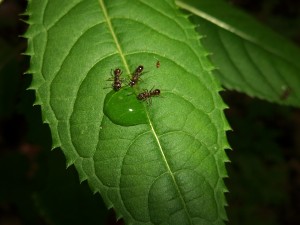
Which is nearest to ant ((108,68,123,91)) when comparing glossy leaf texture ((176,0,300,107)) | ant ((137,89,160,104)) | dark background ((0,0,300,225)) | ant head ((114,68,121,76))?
ant head ((114,68,121,76))

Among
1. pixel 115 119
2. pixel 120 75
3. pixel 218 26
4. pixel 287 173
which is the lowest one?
pixel 287 173

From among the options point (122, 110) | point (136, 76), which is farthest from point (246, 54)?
point (122, 110)

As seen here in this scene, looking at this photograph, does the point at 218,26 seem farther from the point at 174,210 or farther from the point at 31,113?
the point at 31,113

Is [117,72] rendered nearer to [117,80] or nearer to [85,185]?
[117,80]

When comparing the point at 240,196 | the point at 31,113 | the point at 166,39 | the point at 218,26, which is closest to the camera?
the point at 166,39

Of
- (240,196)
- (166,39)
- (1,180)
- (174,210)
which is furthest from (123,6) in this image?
(240,196)

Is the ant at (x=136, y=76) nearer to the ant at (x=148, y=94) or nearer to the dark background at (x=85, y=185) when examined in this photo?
the ant at (x=148, y=94)

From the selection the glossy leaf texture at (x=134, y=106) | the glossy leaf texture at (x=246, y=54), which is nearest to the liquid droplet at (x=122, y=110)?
the glossy leaf texture at (x=134, y=106)
